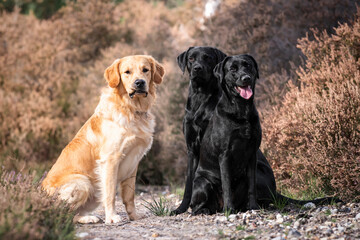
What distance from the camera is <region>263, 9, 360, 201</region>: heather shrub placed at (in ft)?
16.5

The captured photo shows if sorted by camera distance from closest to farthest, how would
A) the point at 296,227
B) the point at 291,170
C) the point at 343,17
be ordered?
1. the point at 296,227
2. the point at 291,170
3. the point at 343,17

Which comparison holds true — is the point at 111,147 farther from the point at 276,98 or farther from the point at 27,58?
the point at 27,58

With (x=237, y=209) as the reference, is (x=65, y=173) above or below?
above

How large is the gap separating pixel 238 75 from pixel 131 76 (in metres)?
1.21

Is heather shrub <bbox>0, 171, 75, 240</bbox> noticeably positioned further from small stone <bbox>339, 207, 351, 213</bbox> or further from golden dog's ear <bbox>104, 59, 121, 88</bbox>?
small stone <bbox>339, 207, 351, 213</bbox>

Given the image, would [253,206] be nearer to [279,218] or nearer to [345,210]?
[279,218]

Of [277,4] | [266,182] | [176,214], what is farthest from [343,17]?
[176,214]

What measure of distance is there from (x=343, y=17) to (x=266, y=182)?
17.8ft

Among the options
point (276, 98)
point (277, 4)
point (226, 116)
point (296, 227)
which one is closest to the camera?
point (296, 227)

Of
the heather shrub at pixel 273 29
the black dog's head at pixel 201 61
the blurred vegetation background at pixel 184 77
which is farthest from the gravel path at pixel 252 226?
the heather shrub at pixel 273 29

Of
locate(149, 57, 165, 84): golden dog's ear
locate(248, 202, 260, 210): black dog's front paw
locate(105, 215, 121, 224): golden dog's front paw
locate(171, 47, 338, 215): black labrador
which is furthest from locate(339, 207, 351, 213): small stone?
locate(149, 57, 165, 84): golden dog's ear

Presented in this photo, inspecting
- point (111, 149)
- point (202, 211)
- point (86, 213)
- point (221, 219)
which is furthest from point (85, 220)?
point (221, 219)

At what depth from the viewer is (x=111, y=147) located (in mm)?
4391

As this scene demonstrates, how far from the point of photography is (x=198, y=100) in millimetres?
4730
